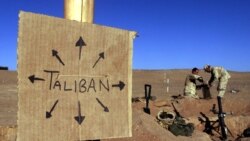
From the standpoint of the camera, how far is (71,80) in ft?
11.3

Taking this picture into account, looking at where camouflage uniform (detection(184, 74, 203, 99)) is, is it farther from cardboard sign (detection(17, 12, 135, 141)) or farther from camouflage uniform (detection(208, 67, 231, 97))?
cardboard sign (detection(17, 12, 135, 141))

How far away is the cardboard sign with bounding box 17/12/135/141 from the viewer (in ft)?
10.7

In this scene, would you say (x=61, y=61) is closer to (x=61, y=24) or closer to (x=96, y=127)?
(x=61, y=24)

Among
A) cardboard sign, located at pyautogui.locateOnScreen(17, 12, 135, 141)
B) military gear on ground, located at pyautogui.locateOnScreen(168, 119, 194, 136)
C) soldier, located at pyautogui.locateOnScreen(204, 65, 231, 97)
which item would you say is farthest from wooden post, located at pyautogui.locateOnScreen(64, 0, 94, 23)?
soldier, located at pyautogui.locateOnScreen(204, 65, 231, 97)

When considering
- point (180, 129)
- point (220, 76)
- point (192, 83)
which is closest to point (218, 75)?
point (220, 76)

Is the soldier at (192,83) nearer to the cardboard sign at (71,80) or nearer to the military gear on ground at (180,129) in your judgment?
the military gear on ground at (180,129)

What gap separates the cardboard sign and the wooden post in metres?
0.05

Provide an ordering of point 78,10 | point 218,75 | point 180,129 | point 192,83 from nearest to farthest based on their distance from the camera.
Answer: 1. point 78,10
2. point 180,129
3. point 218,75
4. point 192,83

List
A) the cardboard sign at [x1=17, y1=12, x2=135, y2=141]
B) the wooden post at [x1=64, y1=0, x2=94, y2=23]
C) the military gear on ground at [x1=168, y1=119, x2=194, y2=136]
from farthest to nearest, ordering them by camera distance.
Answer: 1. the military gear on ground at [x1=168, y1=119, x2=194, y2=136]
2. the wooden post at [x1=64, y1=0, x2=94, y2=23]
3. the cardboard sign at [x1=17, y1=12, x2=135, y2=141]

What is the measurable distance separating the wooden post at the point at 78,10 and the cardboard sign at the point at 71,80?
2.1 inches

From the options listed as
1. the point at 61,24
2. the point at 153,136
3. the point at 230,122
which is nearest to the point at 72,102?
the point at 61,24

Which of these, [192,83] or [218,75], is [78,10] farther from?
[192,83]

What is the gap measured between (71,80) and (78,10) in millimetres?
534

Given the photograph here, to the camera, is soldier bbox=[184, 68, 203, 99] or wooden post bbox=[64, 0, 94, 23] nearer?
wooden post bbox=[64, 0, 94, 23]
